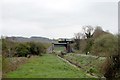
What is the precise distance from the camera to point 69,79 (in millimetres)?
16734

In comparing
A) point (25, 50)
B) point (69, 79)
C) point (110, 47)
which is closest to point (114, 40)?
point (110, 47)

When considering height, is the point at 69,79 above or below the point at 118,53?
below

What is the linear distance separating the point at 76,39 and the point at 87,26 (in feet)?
26.5

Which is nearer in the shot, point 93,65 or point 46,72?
point 46,72

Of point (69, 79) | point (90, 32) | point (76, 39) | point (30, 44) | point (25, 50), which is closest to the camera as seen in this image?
point (69, 79)

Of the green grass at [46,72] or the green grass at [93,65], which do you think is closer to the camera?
the green grass at [46,72]

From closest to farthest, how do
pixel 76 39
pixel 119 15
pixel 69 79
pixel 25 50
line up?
pixel 69 79 < pixel 119 15 < pixel 25 50 < pixel 76 39

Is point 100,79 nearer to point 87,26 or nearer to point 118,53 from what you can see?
point 118,53

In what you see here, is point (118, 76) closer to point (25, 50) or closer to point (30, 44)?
point (25, 50)

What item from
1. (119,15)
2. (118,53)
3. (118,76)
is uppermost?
(119,15)

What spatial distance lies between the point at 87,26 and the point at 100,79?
61320 millimetres

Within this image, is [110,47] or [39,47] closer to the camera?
[110,47]

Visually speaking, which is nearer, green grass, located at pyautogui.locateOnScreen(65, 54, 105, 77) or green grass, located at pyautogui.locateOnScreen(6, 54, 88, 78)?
green grass, located at pyautogui.locateOnScreen(6, 54, 88, 78)

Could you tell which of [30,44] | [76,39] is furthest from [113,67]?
[76,39]
